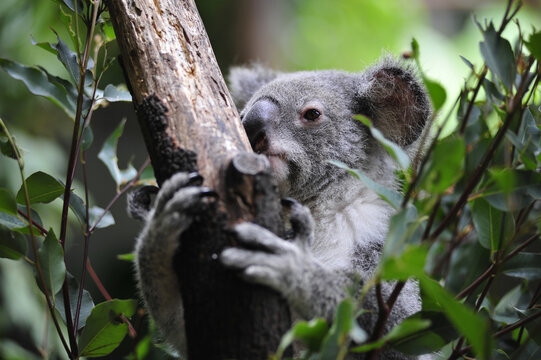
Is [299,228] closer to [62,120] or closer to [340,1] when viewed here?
[62,120]

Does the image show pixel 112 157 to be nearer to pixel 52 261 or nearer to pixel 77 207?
pixel 77 207

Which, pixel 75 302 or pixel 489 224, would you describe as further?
pixel 75 302

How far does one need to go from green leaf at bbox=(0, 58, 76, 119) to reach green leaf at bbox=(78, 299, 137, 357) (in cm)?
73

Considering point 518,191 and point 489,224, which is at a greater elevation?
point 518,191

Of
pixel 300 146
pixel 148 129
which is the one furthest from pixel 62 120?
pixel 148 129

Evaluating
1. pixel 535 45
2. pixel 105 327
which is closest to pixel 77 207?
pixel 105 327

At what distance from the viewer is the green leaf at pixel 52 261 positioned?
1.55 metres

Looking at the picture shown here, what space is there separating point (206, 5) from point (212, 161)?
5.13 m

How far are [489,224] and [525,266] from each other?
251 mm

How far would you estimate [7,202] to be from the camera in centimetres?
153

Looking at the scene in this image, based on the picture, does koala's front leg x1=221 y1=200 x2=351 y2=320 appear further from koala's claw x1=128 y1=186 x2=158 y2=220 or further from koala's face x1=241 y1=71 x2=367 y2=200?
koala's face x1=241 y1=71 x2=367 y2=200

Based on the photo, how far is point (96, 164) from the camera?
630 cm

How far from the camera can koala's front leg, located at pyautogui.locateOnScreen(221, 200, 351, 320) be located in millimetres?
1216

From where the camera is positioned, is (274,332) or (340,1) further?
(340,1)
